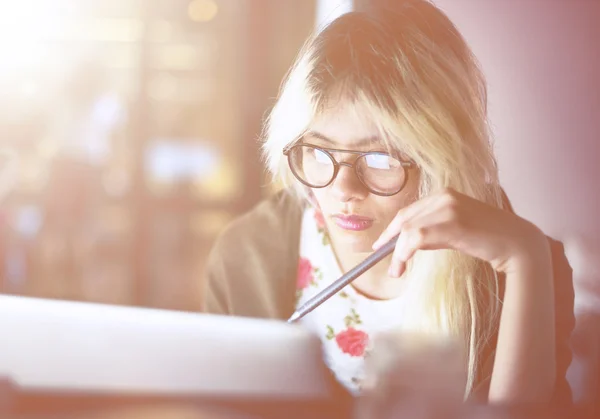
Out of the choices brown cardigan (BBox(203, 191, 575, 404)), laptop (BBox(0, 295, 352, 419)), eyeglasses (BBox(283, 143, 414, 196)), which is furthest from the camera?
brown cardigan (BBox(203, 191, 575, 404))

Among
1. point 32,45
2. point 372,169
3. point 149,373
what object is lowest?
point 149,373

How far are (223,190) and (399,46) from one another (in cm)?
37

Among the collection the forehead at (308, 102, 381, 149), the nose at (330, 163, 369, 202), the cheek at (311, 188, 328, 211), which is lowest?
the cheek at (311, 188, 328, 211)

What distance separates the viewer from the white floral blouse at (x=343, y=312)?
0.87 metres

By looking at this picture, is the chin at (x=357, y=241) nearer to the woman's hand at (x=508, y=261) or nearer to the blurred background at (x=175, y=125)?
the woman's hand at (x=508, y=261)

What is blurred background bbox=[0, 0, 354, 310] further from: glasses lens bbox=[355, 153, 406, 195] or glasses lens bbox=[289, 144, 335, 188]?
glasses lens bbox=[355, 153, 406, 195]

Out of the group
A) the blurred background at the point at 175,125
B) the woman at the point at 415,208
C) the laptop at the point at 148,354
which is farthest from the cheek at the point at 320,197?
the laptop at the point at 148,354

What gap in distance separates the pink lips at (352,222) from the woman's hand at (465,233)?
0.07 m

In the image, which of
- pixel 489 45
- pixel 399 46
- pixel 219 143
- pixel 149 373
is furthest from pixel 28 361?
pixel 489 45

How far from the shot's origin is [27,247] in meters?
1.01

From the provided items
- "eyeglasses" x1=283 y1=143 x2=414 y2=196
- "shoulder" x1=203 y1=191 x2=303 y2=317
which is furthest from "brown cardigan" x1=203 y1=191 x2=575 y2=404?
"eyeglasses" x1=283 y1=143 x2=414 y2=196

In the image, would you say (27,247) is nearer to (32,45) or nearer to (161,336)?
(32,45)

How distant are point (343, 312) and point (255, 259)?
15 centimetres

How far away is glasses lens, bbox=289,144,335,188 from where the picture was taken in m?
0.83
